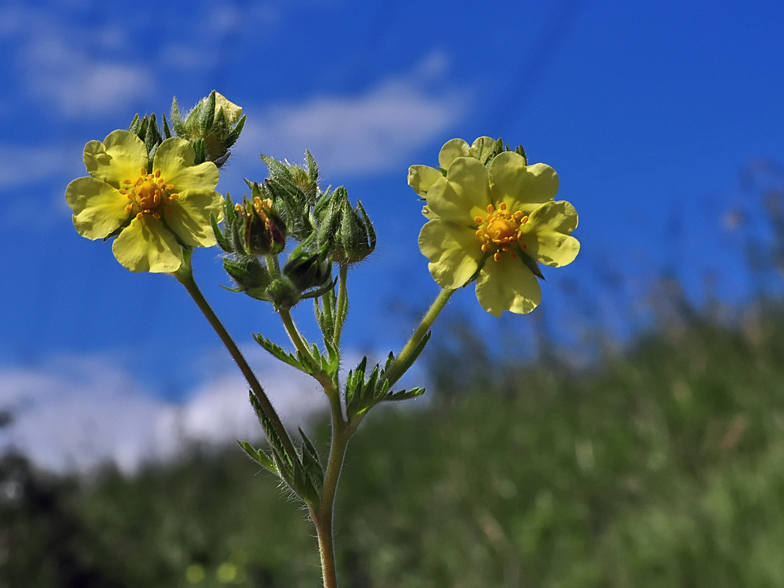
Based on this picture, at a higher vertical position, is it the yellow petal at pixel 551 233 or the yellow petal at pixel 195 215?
the yellow petal at pixel 195 215

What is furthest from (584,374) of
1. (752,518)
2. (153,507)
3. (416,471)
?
(153,507)

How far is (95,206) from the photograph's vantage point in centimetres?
181

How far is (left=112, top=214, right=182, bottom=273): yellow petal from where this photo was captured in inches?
67.8

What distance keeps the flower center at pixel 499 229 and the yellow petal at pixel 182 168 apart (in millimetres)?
627

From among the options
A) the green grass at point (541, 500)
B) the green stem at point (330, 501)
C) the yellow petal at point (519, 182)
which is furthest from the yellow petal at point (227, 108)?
the green grass at point (541, 500)

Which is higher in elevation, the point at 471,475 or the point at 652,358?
the point at 652,358

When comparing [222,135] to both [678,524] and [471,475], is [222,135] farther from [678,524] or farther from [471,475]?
[471,475]

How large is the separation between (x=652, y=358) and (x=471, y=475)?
2497mm

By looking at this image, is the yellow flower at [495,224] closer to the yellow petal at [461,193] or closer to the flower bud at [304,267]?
the yellow petal at [461,193]

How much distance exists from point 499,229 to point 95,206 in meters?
0.95

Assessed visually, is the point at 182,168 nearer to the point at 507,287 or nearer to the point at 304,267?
the point at 304,267

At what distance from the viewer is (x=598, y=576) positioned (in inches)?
171

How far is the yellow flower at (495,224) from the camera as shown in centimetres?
173

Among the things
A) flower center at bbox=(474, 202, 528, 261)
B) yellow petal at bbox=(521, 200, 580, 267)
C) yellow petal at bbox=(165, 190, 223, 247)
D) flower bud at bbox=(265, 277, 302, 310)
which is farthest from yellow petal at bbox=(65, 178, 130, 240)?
yellow petal at bbox=(521, 200, 580, 267)
